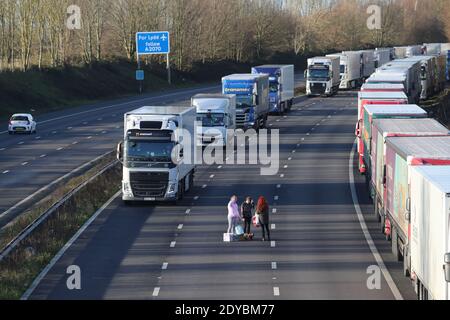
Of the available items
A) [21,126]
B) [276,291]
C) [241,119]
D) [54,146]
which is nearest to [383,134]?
[276,291]

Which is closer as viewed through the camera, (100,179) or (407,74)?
(100,179)

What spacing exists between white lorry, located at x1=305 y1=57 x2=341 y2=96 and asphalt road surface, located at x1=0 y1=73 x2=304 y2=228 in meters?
13.2

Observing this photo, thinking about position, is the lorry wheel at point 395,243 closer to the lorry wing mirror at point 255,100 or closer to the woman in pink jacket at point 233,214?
the woman in pink jacket at point 233,214

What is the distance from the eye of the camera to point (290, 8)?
176 metres

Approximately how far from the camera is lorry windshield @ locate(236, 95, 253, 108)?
5866 centimetres

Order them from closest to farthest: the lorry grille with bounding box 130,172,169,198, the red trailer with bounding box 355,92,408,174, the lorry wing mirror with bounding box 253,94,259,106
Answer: the lorry grille with bounding box 130,172,169,198 → the red trailer with bounding box 355,92,408,174 → the lorry wing mirror with bounding box 253,94,259,106

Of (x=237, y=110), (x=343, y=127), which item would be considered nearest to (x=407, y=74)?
(x=343, y=127)

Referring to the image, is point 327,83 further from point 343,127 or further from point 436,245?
point 436,245

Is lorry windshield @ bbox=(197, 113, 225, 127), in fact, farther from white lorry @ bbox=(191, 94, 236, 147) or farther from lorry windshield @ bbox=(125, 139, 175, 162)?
lorry windshield @ bbox=(125, 139, 175, 162)

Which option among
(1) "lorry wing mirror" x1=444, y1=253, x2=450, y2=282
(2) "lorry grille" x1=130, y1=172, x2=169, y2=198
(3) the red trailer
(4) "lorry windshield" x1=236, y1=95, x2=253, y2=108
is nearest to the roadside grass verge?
(2) "lorry grille" x1=130, y1=172, x2=169, y2=198

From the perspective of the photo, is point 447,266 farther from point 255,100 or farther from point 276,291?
point 255,100

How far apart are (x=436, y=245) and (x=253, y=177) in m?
25.5

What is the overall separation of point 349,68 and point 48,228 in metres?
74.8
